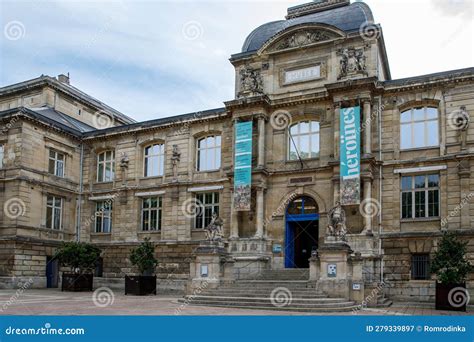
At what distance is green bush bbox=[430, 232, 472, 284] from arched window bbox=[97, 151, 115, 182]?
65.4 feet

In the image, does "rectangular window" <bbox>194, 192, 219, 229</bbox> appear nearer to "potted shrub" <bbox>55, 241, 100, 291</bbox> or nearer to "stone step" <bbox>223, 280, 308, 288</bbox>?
"potted shrub" <bbox>55, 241, 100, 291</bbox>

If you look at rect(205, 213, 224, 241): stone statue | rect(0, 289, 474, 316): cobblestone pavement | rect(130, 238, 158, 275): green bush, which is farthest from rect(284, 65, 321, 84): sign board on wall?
rect(0, 289, 474, 316): cobblestone pavement

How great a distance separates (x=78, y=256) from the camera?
2761cm

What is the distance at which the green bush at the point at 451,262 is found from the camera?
20.0 metres

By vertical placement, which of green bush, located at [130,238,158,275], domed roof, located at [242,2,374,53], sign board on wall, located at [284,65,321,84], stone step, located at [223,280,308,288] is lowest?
stone step, located at [223,280,308,288]

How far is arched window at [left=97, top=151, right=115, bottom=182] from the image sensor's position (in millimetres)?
33281

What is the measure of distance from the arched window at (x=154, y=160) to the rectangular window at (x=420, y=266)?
585 inches

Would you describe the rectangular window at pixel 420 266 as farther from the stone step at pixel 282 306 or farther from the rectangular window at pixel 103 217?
the rectangular window at pixel 103 217

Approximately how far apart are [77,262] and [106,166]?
7.73 metres

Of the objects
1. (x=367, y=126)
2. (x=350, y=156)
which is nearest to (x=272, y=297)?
(x=350, y=156)

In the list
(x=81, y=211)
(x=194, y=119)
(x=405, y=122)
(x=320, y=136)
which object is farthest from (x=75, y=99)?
(x=405, y=122)

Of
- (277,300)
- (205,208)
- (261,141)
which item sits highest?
(261,141)

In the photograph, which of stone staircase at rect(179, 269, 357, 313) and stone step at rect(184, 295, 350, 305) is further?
stone step at rect(184, 295, 350, 305)

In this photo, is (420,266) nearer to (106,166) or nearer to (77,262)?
(77,262)
